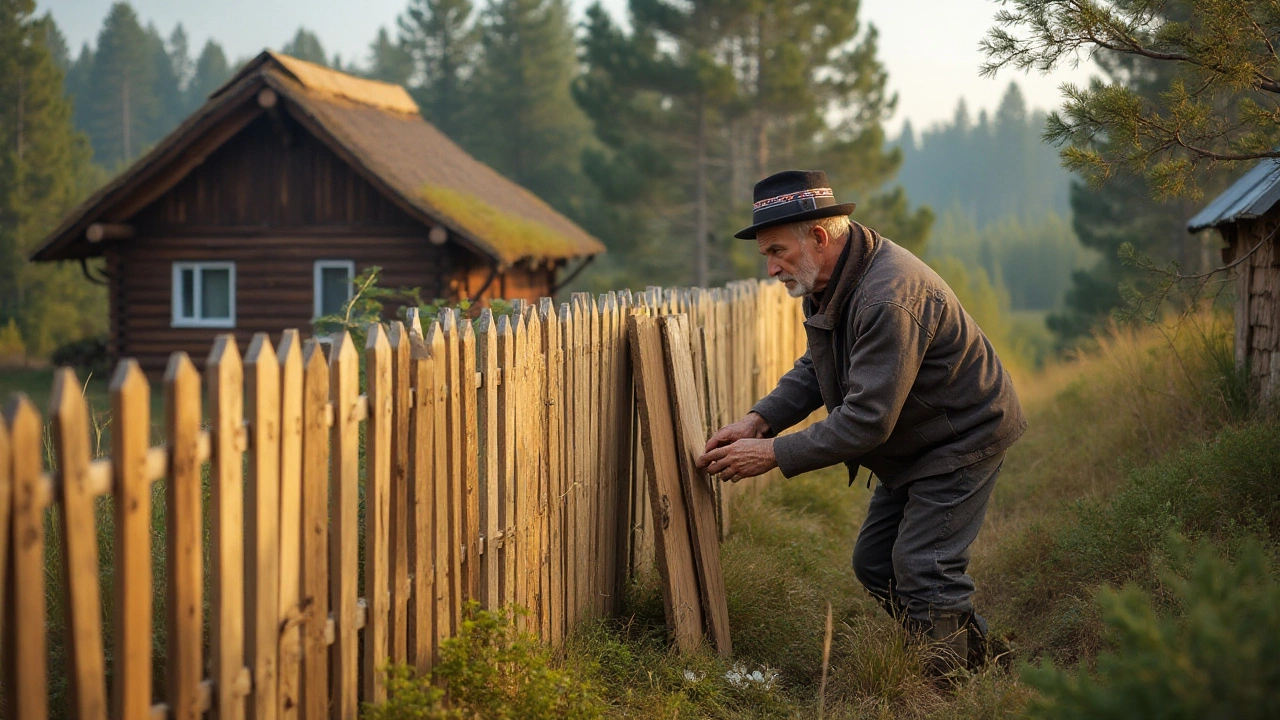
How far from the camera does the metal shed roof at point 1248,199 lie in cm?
643

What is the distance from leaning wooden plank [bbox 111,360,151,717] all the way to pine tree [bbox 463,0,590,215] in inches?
1583

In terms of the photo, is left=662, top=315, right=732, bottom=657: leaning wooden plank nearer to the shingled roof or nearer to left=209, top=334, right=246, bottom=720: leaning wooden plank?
left=209, top=334, right=246, bottom=720: leaning wooden plank

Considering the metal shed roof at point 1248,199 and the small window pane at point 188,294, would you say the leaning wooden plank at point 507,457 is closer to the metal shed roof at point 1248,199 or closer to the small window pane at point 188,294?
the metal shed roof at point 1248,199

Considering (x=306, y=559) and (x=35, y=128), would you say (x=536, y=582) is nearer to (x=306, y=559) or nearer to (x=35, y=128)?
(x=306, y=559)

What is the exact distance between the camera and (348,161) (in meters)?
16.0

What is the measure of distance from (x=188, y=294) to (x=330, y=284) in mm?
2770

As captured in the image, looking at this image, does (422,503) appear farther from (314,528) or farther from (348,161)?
(348,161)

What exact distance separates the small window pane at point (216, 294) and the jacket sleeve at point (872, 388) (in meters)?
16.3

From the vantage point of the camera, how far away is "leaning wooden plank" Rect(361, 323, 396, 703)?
9.66 ft

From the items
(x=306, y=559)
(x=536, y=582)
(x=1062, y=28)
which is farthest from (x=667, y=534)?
(x=1062, y=28)

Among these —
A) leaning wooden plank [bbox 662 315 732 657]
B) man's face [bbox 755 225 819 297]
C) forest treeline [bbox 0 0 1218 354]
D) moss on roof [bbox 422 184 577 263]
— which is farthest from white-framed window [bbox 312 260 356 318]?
man's face [bbox 755 225 819 297]

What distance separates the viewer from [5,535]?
1.93 metres

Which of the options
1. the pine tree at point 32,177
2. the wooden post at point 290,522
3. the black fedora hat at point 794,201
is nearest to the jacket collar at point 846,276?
the black fedora hat at point 794,201

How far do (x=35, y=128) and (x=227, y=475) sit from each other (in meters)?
34.5
